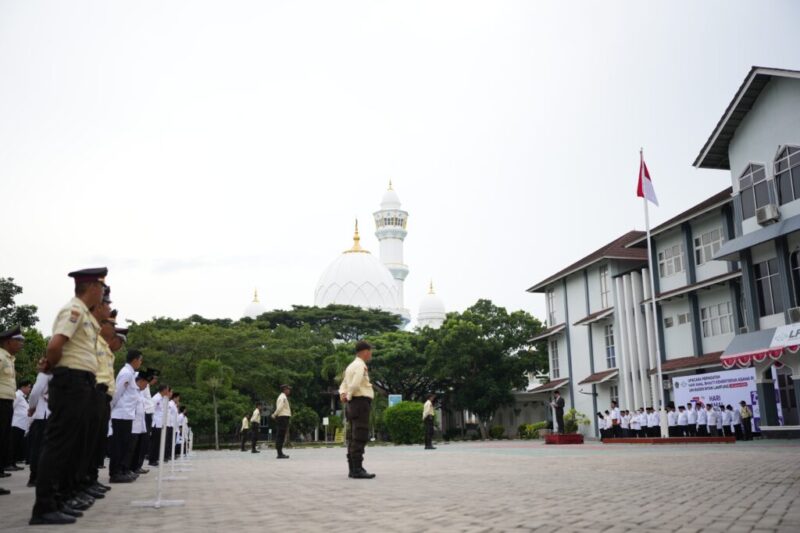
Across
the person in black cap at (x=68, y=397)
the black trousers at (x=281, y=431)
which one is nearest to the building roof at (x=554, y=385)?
the black trousers at (x=281, y=431)

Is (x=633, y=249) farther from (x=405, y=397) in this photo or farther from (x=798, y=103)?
(x=405, y=397)

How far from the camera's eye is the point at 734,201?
89.6 feet

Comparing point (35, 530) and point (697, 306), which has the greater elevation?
point (697, 306)

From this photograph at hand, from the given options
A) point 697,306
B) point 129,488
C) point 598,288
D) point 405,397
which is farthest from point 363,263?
point 129,488

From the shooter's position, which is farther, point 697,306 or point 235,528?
point 697,306

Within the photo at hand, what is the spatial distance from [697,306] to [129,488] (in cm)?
2803

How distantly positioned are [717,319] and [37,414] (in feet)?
89.6

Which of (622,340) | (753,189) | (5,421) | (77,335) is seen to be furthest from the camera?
(622,340)

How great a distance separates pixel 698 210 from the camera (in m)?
30.6

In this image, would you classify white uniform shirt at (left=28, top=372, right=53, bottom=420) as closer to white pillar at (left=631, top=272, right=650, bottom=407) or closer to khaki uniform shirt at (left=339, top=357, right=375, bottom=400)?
khaki uniform shirt at (left=339, top=357, right=375, bottom=400)

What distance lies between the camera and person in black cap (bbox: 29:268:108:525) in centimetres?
555

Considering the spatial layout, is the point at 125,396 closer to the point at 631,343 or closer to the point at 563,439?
the point at 563,439

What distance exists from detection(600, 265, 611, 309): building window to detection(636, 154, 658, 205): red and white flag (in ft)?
31.8

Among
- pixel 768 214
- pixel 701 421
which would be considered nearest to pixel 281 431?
pixel 701 421
